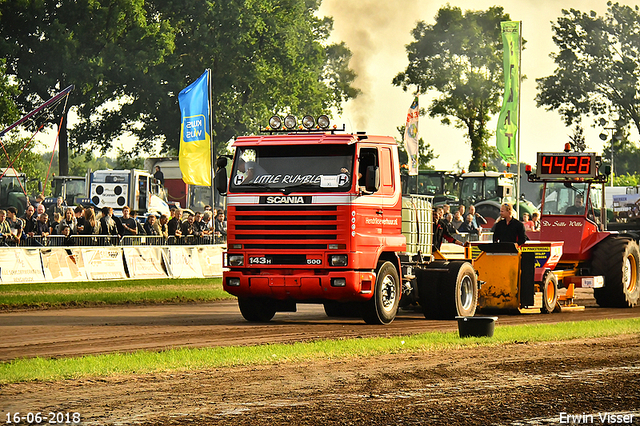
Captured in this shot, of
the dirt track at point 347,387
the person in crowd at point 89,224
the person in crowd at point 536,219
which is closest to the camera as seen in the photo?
the dirt track at point 347,387

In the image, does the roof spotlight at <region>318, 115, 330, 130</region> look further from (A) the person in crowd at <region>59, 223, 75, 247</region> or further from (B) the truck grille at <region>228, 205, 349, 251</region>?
(A) the person in crowd at <region>59, 223, 75, 247</region>

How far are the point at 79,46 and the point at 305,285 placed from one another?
1759 inches

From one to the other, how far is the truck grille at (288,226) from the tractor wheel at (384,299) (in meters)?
1.28

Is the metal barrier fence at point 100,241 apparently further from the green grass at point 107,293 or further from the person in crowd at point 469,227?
the person in crowd at point 469,227

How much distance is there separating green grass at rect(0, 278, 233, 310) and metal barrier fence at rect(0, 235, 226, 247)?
1.12 meters

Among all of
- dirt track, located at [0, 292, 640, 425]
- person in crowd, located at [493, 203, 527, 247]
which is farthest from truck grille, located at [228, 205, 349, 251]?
person in crowd, located at [493, 203, 527, 247]

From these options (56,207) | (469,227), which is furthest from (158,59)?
(469,227)

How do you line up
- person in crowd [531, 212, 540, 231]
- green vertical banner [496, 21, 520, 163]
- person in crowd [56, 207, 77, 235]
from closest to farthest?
person in crowd [531, 212, 540, 231]
person in crowd [56, 207, 77, 235]
green vertical banner [496, 21, 520, 163]

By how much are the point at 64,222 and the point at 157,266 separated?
2.85m

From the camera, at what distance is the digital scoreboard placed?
21.5 metres

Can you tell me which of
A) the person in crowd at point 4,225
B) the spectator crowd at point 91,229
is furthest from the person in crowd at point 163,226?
the person in crowd at point 4,225

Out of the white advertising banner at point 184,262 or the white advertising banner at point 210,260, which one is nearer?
the white advertising banner at point 184,262

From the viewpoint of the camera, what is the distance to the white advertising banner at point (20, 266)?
23.4 m

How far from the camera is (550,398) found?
961 cm
